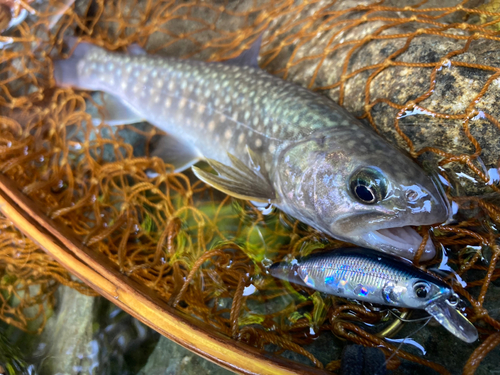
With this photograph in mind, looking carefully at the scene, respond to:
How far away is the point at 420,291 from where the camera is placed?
62.7 inches

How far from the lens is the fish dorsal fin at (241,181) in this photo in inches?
86.4

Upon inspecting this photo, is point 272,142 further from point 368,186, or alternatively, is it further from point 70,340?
point 70,340

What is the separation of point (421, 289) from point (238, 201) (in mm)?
1525

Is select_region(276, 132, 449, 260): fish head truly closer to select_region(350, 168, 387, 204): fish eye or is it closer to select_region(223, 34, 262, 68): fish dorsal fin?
select_region(350, 168, 387, 204): fish eye

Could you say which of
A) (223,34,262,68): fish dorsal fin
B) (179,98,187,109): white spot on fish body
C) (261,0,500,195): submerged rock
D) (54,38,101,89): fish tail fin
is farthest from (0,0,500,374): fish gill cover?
(179,98,187,109): white spot on fish body

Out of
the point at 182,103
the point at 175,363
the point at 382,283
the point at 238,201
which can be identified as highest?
the point at 182,103

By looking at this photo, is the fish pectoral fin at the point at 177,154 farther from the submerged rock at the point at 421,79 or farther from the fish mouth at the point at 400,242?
the fish mouth at the point at 400,242

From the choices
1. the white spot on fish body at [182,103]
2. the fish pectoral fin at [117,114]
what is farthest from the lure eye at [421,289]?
the fish pectoral fin at [117,114]

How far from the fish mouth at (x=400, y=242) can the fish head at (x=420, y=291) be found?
0.17 meters

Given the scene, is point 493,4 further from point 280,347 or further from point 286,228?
point 280,347

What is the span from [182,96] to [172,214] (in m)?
1.06

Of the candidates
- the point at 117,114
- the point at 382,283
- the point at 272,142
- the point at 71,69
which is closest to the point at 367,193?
the point at 382,283

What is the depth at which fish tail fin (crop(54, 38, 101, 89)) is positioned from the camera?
3213 millimetres

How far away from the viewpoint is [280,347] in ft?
6.52
